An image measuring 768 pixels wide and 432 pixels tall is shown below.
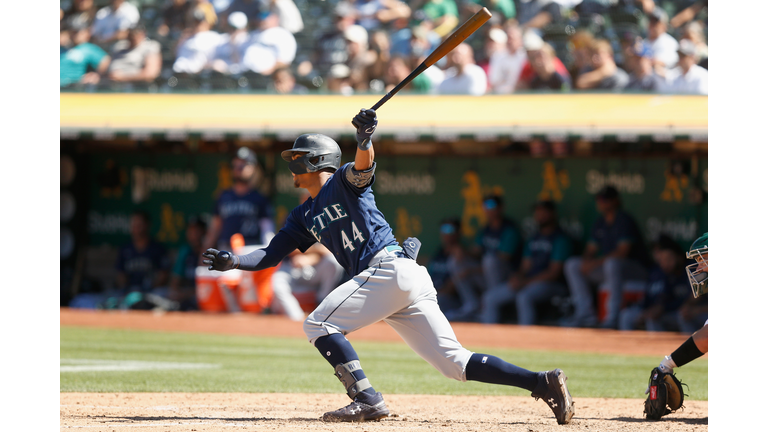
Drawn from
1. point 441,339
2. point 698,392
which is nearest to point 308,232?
point 441,339

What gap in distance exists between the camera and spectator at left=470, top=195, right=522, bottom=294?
959 cm

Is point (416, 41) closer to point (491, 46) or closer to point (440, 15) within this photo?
point (440, 15)

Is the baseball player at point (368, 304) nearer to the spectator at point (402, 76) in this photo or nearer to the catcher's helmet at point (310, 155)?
the catcher's helmet at point (310, 155)

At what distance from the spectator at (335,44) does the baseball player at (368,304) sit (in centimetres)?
773

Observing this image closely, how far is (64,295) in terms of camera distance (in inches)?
450

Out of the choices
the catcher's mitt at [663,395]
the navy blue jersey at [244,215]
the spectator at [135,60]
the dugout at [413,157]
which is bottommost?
the catcher's mitt at [663,395]

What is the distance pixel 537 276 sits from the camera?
9344mm

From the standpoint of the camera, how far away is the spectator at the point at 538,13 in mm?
10930

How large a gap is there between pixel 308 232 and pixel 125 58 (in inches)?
339

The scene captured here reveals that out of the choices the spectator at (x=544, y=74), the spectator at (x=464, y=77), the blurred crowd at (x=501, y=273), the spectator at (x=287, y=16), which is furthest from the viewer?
the spectator at (x=287, y=16)

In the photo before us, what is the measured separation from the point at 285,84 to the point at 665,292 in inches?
208

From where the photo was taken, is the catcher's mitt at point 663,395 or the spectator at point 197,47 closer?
the catcher's mitt at point 663,395

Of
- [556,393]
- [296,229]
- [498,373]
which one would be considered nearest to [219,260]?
[296,229]

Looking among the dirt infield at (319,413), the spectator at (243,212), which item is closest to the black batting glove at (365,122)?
the dirt infield at (319,413)
